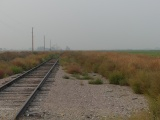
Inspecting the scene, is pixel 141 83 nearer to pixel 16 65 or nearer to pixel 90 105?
pixel 90 105

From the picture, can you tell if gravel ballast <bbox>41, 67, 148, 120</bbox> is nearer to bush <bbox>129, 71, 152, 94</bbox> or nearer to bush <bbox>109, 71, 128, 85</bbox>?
bush <bbox>129, 71, 152, 94</bbox>

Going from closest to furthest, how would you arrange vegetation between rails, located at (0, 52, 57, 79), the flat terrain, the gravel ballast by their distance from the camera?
the flat terrain < the gravel ballast < vegetation between rails, located at (0, 52, 57, 79)

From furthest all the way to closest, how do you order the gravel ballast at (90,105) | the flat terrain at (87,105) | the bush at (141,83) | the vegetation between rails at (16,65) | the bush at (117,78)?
the vegetation between rails at (16,65), the bush at (117,78), the bush at (141,83), the gravel ballast at (90,105), the flat terrain at (87,105)

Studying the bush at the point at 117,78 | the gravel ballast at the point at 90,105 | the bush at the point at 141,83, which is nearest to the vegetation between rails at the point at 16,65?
the bush at the point at 117,78

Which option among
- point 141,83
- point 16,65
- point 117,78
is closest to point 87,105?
point 141,83

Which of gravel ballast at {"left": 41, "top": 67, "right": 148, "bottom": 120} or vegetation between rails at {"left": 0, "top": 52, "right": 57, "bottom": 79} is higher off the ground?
gravel ballast at {"left": 41, "top": 67, "right": 148, "bottom": 120}

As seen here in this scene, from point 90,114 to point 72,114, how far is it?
0.55 metres

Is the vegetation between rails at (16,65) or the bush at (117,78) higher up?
the bush at (117,78)

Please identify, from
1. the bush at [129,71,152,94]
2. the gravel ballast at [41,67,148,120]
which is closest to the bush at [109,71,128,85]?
the bush at [129,71,152,94]

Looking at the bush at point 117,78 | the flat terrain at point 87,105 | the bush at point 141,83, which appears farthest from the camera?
the bush at point 117,78

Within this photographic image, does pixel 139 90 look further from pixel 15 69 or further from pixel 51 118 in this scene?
pixel 15 69

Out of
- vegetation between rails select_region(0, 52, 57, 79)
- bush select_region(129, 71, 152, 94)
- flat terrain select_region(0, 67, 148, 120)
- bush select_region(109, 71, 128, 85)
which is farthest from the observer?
vegetation between rails select_region(0, 52, 57, 79)

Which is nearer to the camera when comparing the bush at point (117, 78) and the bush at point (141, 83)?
the bush at point (141, 83)

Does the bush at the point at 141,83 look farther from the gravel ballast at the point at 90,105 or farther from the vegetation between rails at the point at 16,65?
the vegetation between rails at the point at 16,65
